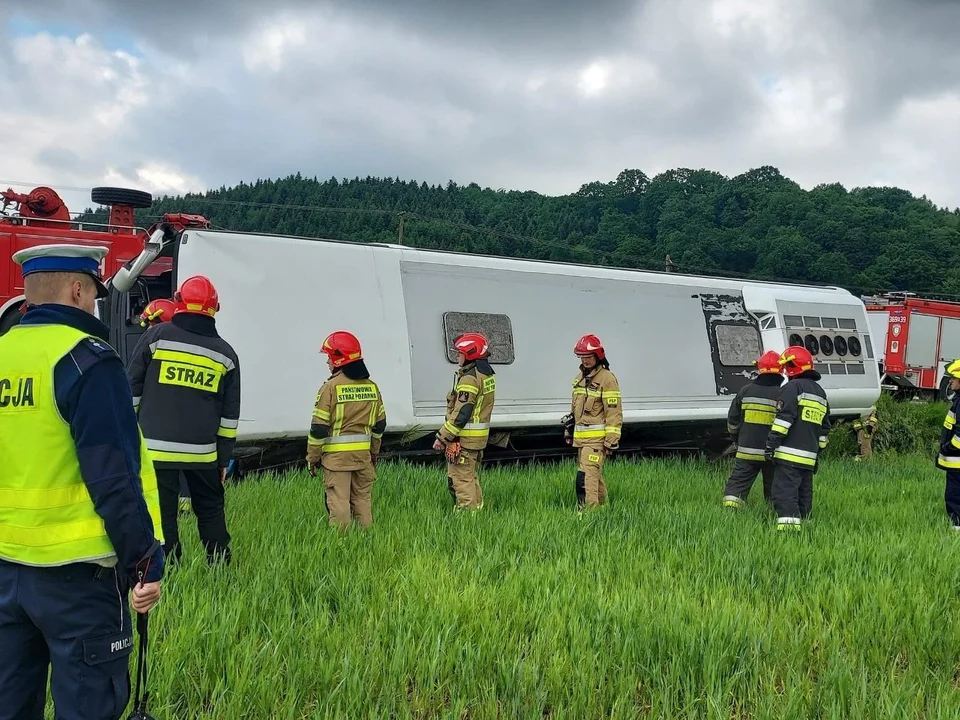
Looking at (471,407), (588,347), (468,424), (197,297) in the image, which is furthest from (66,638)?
(588,347)

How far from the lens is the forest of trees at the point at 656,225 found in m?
43.4

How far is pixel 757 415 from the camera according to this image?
23.4ft

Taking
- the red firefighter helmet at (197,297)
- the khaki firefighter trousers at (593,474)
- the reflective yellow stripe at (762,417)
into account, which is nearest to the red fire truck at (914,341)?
the reflective yellow stripe at (762,417)

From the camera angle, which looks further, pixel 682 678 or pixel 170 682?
pixel 682 678

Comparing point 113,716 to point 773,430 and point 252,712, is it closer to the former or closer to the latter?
point 252,712

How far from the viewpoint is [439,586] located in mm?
4191

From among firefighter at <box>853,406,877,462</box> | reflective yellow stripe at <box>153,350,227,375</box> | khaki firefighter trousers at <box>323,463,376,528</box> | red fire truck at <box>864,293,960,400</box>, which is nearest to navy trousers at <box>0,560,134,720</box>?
reflective yellow stripe at <box>153,350,227,375</box>

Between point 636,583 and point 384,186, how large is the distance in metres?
47.9

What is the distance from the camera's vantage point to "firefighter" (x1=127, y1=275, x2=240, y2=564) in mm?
4480

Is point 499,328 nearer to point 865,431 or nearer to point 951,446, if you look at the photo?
point 951,446

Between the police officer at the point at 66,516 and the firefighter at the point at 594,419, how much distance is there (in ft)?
17.2

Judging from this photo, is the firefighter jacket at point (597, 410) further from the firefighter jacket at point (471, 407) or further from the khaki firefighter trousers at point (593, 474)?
the firefighter jacket at point (471, 407)

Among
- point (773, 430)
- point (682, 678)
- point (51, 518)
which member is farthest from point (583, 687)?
point (773, 430)

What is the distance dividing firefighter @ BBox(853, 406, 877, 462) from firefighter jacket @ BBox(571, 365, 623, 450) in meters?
6.43
